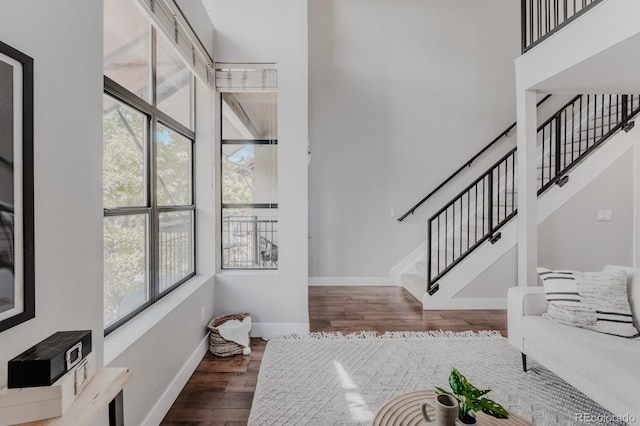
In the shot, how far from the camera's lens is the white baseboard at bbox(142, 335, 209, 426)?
1.77 m

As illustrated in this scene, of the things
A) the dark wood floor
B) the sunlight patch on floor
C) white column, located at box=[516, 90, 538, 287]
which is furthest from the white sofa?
the sunlight patch on floor

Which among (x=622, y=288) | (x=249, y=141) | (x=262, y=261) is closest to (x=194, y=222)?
(x=262, y=261)

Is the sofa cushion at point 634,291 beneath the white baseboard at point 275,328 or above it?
above

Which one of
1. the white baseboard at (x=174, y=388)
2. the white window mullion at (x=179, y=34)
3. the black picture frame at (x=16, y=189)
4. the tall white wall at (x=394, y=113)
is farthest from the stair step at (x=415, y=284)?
the black picture frame at (x=16, y=189)

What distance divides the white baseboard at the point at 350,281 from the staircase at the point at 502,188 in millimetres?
Answer: 277

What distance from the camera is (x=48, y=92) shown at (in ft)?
3.47

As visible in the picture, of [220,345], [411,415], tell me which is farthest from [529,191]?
[220,345]

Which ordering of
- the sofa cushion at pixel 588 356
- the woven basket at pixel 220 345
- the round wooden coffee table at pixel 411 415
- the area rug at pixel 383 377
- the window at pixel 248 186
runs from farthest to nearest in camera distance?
the window at pixel 248 186 < the woven basket at pixel 220 345 < the area rug at pixel 383 377 < the sofa cushion at pixel 588 356 < the round wooden coffee table at pixel 411 415

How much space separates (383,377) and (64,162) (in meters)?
2.29

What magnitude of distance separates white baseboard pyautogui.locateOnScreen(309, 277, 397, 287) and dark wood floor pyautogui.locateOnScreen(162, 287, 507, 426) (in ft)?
0.50

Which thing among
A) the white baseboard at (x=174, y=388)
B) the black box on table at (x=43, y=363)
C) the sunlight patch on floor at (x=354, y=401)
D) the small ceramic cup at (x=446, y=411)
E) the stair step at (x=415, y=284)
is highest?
the black box on table at (x=43, y=363)

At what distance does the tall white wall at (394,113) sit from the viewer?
A: 16.0ft

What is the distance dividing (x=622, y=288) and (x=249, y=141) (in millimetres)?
3187

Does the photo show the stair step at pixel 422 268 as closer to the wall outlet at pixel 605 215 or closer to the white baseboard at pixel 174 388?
the wall outlet at pixel 605 215
